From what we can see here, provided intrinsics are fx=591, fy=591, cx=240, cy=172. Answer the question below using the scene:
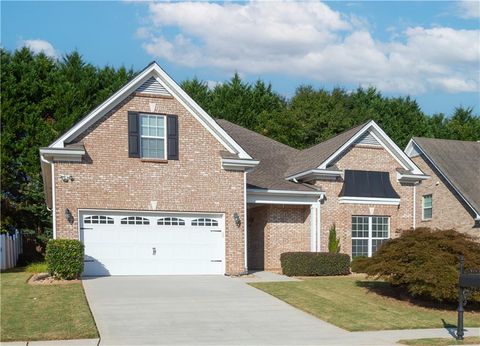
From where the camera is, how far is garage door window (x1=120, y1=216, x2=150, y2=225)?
21.4m

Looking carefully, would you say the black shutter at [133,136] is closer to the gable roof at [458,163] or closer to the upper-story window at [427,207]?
the gable roof at [458,163]

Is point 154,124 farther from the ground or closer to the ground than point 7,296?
farther from the ground

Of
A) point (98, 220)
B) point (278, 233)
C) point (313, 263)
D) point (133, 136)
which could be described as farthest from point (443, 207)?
point (98, 220)

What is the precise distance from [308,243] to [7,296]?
45.3 ft

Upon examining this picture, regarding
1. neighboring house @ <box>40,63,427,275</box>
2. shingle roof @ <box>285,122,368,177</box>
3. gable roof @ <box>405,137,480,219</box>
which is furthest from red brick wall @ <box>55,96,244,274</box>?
gable roof @ <box>405,137,480,219</box>

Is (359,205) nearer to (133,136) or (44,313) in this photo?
(133,136)

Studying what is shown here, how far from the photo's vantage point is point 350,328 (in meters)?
13.1

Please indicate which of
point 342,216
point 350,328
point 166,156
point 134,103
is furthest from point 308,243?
point 350,328

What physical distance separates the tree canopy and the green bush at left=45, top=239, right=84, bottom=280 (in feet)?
44.1

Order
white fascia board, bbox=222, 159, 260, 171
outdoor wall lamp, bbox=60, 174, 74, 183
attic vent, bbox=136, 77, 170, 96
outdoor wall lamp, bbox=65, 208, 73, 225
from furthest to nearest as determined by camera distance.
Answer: white fascia board, bbox=222, 159, 260, 171, attic vent, bbox=136, 77, 170, 96, outdoor wall lamp, bbox=60, 174, 74, 183, outdoor wall lamp, bbox=65, 208, 73, 225

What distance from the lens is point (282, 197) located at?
2520 cm

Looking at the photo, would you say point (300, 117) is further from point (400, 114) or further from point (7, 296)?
point (7, 296)

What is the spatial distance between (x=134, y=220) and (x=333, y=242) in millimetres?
8913

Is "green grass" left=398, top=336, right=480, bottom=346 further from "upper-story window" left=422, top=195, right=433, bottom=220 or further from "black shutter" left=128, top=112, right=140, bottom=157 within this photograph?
"upper-story window" left=422, top=195, right=433, bottom=220
